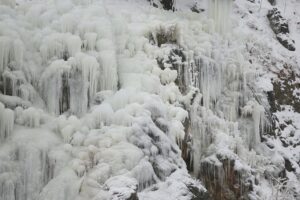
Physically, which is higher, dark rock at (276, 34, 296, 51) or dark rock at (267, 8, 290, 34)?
dark rock at (267, 8, 290, 34)

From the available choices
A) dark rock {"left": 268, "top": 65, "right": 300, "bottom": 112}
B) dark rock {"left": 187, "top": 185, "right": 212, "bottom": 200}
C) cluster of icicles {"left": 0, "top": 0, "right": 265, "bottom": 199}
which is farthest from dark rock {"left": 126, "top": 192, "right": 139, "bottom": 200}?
dark rock {"left": 268, "top": 65, "right": 300, "bottom": 112}

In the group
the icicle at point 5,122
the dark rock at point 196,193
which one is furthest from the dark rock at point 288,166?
the icicle at point 5,122

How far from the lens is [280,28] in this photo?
48.2 feet

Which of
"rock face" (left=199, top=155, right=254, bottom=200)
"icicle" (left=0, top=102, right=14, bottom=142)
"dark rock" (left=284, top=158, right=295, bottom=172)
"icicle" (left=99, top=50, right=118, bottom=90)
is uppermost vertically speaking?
"icicle" (left=99, top=50, right=118, bottom=90)

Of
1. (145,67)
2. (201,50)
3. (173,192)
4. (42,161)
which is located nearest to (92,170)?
(42,161)

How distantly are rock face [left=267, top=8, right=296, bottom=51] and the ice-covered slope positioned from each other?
2.03m

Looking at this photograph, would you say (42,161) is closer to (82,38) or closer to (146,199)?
(146,199)

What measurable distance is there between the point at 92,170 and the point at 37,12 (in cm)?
383

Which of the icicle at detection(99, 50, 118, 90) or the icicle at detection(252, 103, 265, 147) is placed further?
the icicle at detection(252, 103, 265, 147)

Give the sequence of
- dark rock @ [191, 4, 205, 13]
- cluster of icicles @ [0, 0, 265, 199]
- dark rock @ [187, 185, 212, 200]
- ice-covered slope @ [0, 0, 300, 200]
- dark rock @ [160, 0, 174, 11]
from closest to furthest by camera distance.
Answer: ice-covered slope @ [0, 0, 300, 200], cluster of icicles @ [0, 0, 265, 199], dark rock @ [187, 185, 212, 200], dark rock @ [160, 0, 174, 11], dark rock @ [191, 4, 205, 13]

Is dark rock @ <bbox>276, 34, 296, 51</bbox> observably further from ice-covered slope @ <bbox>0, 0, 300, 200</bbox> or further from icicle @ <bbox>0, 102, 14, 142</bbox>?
icicle @ <bbox>0, 102, 14, 142</bbox>

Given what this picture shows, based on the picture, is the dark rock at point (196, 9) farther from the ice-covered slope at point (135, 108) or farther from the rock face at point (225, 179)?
the rock face at point (225, 179)

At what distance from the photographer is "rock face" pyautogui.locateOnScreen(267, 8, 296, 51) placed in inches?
569

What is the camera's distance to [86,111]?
821cm
